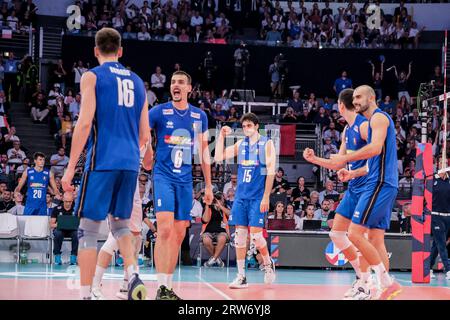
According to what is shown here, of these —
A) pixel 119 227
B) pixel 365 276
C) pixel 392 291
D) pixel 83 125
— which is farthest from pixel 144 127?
pixel 392 291

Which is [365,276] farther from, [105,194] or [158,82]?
[158,82]

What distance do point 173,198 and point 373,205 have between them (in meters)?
2.47

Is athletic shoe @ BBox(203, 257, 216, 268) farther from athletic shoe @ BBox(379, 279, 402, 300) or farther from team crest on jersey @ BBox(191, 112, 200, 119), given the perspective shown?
team crest on jersey @ BBox(191, 112, 200, 119)

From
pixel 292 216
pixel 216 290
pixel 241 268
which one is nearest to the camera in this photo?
pixel 216 290

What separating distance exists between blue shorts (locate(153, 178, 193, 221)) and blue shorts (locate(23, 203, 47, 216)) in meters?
9.13

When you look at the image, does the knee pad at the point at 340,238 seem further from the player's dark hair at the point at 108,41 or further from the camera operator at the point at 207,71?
the camera operator at the point at 207,71

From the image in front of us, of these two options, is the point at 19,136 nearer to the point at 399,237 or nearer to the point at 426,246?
the point at 399,237

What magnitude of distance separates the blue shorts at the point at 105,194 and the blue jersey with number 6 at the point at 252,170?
4.90 m

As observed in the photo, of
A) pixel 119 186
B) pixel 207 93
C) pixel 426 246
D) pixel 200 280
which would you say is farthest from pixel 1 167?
pixel 119 186

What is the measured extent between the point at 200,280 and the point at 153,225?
4.75 metres

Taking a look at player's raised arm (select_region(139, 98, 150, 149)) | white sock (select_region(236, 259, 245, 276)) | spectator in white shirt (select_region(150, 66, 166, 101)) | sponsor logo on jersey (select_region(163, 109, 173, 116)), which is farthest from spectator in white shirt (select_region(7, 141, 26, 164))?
player's raised arm (select_region(139, 98, 150, 149))

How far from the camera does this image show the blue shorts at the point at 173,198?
9094mm

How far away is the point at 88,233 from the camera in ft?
23.0
